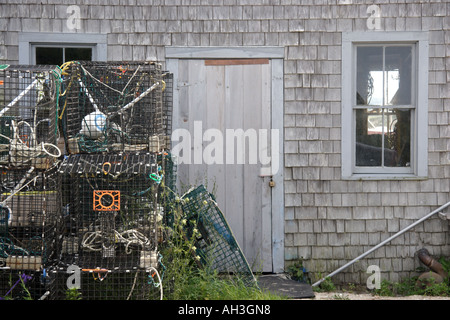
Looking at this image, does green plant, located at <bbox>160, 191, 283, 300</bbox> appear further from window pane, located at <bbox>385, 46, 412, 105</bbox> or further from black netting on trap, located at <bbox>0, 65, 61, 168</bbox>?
window pane, located at <bbox>385, 46, 412, 105</bbox>

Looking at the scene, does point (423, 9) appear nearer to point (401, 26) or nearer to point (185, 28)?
point (401, 26)

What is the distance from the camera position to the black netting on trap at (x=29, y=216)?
165 inches

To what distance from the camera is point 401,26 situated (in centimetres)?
598

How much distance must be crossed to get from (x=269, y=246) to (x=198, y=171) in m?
1.17

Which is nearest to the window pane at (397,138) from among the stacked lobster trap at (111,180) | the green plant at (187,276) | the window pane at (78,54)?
the green plant at (187,276)

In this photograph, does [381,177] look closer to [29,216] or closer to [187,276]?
[187,276]

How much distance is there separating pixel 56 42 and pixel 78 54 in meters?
0.26

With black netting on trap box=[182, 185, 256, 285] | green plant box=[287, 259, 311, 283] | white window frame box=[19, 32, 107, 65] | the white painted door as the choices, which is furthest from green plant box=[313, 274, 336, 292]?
white window frame box=[19, 32, 107, 65]

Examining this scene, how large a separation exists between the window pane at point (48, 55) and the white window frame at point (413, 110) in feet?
10.5

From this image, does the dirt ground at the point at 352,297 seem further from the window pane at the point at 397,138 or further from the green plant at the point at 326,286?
the window pane at the point at 397,138

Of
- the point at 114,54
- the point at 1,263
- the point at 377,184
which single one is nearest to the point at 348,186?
the point at 377,184

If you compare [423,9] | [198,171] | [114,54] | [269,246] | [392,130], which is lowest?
[269,246]

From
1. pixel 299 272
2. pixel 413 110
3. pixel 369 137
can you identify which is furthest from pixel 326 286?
pixel 413 110

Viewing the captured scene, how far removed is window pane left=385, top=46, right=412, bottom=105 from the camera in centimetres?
607
